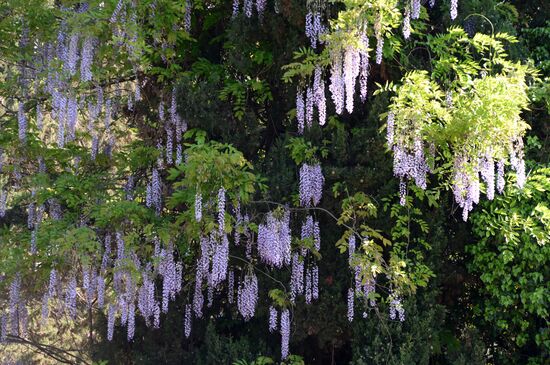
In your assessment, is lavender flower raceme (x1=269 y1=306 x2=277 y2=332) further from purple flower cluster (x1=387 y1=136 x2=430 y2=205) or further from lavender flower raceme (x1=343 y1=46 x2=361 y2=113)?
lavender flower raceme (x1=343 y1=46 x2=361 y2=113)

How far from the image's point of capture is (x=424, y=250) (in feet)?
22.4

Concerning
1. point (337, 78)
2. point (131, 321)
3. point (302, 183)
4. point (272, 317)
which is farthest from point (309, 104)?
point (131, 321)

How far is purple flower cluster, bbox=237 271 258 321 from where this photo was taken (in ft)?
22.0

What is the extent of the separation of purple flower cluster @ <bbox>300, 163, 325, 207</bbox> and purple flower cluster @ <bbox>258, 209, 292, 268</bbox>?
0.73ft

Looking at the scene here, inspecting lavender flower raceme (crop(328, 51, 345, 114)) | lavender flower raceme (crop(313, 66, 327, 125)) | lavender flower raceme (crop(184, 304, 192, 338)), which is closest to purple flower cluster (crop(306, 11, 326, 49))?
lavender flower raceme (crop(313, 66, 327, 125))

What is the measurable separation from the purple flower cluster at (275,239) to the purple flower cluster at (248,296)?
28cm

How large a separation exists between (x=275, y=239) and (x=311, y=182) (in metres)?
0.57

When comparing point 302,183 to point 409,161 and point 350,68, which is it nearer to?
point 409,161

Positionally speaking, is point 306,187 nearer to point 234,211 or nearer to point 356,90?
point 234,211

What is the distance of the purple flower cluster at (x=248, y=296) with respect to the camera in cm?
672

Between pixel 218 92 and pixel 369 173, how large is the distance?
1.61m

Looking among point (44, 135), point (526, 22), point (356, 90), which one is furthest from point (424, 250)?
point (44, 135)

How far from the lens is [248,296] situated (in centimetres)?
674

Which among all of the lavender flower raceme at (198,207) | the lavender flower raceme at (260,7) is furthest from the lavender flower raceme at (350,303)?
the lavender flower raceme at (260,7)
